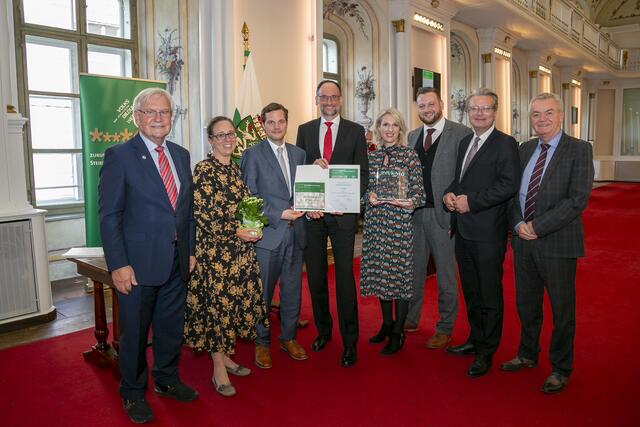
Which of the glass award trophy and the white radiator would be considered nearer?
the glass award trophy

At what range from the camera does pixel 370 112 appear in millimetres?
9914

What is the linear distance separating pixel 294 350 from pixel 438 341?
1.10m

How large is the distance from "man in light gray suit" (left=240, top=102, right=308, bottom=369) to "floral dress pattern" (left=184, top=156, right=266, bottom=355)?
0.88 ft

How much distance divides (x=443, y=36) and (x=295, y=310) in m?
8.63

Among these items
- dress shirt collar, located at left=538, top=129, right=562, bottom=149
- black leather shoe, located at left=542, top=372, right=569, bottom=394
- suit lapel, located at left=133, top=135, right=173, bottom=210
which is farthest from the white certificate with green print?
black leather shoe, located at left=542, top=372, right=569, bottom=394

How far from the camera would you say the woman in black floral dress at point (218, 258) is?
301 centimetres

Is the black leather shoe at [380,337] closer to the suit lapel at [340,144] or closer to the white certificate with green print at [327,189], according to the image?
the white certificate with green print at [327,189]

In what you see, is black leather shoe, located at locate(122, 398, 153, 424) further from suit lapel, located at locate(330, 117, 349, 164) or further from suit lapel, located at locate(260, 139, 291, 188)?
suit lapel, located at locate(330, 117, 349, 164)

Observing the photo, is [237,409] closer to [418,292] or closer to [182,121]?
[418,292]

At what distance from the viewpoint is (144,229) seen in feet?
8.82

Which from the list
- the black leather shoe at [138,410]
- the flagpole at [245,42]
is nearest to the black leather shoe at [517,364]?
the black leather shoe at [138,410]

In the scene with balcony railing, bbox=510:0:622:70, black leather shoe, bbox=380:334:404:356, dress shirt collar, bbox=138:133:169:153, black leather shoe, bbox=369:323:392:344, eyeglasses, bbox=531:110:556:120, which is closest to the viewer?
dress shirt collar, bbox=138:133:169:153

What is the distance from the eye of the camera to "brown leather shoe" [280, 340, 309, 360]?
11.9ft

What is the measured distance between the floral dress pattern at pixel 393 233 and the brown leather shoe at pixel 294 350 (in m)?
0.66
